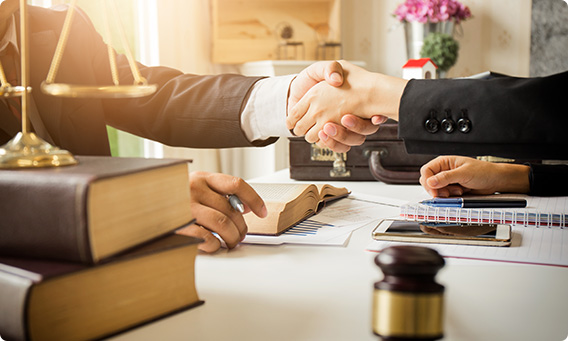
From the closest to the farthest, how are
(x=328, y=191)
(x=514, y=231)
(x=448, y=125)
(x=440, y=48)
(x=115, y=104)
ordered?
(x=514, y=231), (x=448, y=125), (x=328, y=191), (x=115, y=104), (x=440, y=48)

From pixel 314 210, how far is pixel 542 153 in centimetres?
43

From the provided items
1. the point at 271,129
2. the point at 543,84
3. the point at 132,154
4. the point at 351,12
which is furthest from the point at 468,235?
the point at 351,12

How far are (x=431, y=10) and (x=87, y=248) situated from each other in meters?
2.99

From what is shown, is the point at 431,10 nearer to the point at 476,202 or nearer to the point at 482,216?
the point at 476,202

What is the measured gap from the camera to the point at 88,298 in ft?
1.82

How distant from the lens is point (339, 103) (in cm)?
141

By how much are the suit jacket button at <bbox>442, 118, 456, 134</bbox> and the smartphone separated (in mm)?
214

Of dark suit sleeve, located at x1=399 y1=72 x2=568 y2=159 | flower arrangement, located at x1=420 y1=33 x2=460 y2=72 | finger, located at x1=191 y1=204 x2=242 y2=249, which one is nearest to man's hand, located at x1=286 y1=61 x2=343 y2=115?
dark suit sleeve, located at x1=399 y1=72 x2=568 y2=159

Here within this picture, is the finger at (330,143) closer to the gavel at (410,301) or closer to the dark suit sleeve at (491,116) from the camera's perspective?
the dark suit sleeve at (491,116)

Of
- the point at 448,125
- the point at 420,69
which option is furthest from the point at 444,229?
the point at 420,69

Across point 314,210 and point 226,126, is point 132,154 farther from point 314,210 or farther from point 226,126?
point 314,210

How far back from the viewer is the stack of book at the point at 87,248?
527 millimetres

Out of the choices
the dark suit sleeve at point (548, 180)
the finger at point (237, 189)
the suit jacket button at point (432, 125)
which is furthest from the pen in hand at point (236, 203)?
the dark suit sleeve at point (548, 180)

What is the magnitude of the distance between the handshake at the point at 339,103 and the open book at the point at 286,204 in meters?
0.16
